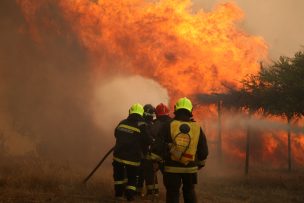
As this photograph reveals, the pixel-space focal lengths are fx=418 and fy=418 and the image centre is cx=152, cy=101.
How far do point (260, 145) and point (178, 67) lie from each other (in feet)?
32.4

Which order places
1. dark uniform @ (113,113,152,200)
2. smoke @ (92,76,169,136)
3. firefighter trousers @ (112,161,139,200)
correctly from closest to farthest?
firefighter trousers @ (112,161,139,200), dark uniform @ (113,113,152,200), smoke @ (92,76,169,136)

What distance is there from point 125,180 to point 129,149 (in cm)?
89

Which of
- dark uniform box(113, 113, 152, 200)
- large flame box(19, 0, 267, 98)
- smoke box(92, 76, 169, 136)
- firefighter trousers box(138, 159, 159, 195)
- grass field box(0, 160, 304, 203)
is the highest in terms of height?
large flame box(19, 0, 267, 98)

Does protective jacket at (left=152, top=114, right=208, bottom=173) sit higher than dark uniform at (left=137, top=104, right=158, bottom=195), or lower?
higher

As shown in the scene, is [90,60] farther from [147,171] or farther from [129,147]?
[129,147]

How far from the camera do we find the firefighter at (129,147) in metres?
10.3

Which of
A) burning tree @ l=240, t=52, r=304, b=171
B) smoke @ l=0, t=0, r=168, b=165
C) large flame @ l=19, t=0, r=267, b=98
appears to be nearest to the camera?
burning tree @ l=240, t=52, r=304, b=171

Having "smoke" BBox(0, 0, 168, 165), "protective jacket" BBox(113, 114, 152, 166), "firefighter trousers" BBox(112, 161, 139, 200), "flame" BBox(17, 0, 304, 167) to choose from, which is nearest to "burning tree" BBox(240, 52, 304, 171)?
"flame" BBox(17, 0, 304, 167)

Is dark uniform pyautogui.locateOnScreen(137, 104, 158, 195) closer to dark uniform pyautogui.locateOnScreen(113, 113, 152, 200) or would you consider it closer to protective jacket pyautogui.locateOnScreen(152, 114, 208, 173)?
dark uniform pyautogui.locateOnScreen(113, 113, 152, 200)

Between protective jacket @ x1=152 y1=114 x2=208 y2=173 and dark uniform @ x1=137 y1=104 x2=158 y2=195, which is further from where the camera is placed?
dark uniform @ x1=137 y1=104 x2=158 y2=195

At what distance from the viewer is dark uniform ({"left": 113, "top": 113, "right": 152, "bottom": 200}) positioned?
1026 cm

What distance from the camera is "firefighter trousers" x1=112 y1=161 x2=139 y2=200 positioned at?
10.1m

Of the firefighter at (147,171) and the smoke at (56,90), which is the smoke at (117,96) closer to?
the smoke at (56,90)

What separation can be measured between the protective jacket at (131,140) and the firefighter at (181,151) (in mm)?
2585
